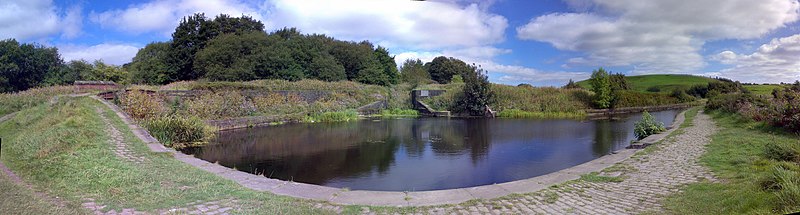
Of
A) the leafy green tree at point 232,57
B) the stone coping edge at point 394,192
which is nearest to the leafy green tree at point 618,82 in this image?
the stone coping edge at point 394,192

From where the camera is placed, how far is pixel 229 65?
2419cm

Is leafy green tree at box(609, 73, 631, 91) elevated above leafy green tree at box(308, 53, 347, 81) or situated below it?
below

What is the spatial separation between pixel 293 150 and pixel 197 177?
13.5ft

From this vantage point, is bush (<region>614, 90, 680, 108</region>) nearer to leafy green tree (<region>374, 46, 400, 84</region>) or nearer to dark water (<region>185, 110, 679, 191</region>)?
dark water (<region>185, 110, 679, 191</region>)

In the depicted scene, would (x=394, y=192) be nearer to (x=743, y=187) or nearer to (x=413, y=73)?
(x=743, y=187)

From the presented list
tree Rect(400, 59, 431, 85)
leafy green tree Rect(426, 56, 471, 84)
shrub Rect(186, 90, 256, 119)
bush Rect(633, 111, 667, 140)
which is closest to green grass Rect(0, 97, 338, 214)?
shrub Rect(186, 90, 256, 119)

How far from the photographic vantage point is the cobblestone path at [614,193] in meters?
3.01

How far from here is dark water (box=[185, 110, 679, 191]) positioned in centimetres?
544

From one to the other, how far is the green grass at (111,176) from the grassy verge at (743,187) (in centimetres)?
279

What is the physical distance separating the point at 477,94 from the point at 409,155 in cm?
1135

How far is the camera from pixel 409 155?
7.43 meters

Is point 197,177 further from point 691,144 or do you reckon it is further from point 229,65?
point 229,65

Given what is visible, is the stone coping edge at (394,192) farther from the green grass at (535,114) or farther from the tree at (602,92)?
the tree at (602,92)

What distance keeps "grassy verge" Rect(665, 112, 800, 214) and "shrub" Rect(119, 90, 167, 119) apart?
1153cm
